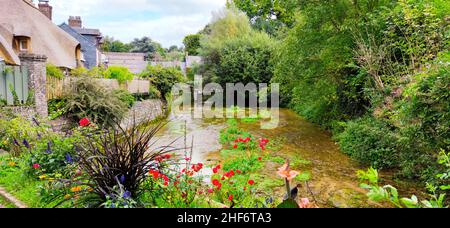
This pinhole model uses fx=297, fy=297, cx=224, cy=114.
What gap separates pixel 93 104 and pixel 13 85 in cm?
244

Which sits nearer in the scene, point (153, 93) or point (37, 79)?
point (37, 79)

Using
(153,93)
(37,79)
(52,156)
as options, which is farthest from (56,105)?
(153,93)

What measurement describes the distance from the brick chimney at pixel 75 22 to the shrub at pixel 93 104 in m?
19.8

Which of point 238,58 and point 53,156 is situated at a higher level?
point 238,58

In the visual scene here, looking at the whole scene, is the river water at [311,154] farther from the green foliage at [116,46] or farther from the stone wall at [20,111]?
the green foliage at [116,46]

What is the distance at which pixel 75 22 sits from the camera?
26.7 meters

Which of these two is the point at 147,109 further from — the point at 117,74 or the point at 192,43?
the point at 192,43

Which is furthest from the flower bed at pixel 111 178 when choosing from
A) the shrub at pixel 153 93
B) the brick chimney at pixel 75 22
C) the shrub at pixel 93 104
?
the brick chimney at pixel 75 22

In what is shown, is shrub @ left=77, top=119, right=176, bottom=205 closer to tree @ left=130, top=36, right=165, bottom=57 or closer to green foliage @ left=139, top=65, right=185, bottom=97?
green foliage @ left=139, top=65, right=185, bottom=97

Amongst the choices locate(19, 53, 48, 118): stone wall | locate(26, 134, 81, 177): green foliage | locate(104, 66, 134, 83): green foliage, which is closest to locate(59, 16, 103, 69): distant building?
locate(104, 66, 134, 83): green foliage

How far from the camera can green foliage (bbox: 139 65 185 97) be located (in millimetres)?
18500

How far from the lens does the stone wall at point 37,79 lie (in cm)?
798

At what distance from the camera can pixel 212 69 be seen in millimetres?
22641
